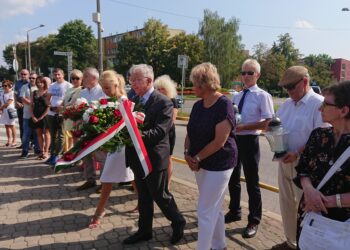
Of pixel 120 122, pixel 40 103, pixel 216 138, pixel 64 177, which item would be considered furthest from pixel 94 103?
pixel 40 103

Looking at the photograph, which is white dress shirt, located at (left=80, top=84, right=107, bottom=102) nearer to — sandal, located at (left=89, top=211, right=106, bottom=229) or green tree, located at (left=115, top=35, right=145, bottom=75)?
sandal, located at (left=89, top=211, right=106, bottom=229)

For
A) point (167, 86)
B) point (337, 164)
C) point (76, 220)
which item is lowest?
point (76, 220)

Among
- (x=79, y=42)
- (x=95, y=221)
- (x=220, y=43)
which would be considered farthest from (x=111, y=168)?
(x=79, y=42)

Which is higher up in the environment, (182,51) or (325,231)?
(182,51)

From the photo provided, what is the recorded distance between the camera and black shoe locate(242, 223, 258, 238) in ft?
13.9

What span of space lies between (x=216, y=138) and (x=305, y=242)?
4.06ft

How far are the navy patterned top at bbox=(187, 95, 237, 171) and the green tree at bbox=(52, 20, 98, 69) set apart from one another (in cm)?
7022

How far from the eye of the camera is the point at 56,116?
7.74 metres

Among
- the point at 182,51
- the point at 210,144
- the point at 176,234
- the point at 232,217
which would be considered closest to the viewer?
the point at 210,144

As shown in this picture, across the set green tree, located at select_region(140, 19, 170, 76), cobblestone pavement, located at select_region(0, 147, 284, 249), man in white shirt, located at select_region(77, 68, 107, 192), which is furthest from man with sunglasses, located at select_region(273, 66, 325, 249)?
green tree, located at select_region(140, 19, 170, 76)

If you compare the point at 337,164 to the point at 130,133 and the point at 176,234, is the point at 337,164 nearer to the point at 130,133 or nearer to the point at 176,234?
the point at 130,133

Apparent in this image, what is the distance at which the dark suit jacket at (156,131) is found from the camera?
379 cm

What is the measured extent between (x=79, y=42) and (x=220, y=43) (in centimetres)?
A: 3166

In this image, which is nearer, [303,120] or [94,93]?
[303,120]
